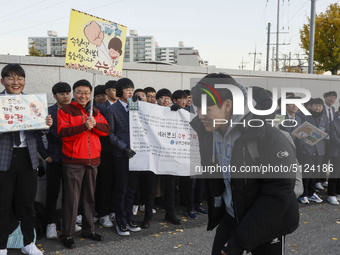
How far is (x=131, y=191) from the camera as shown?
532 centimetres

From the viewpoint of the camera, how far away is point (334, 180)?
23.9 feet

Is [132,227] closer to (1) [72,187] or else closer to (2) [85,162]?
(1) [72,187]

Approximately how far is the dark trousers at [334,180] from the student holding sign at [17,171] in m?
5.84

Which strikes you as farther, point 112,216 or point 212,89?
point 112,216

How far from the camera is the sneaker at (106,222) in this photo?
5.50m

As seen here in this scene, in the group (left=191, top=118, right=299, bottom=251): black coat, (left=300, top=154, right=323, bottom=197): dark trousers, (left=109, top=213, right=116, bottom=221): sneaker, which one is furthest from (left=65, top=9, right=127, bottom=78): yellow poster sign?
(left=300, top=154, right=323, bottom=197): dark trousers

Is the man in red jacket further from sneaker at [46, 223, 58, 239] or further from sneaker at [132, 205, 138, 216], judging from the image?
sneaker at [132, 205, 138, 216]

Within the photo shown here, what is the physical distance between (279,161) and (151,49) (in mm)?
198596

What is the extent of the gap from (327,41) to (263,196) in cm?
2584

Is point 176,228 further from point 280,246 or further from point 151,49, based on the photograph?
point 151,49

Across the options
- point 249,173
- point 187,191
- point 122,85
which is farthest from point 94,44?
point 249,173

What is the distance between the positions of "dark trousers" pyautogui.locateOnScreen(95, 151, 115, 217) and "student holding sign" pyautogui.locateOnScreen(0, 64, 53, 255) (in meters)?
1.34

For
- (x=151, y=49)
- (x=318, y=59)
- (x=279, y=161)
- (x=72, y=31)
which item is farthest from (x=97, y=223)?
(x=151, y=49)

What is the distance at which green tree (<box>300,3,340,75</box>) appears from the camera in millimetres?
24203
